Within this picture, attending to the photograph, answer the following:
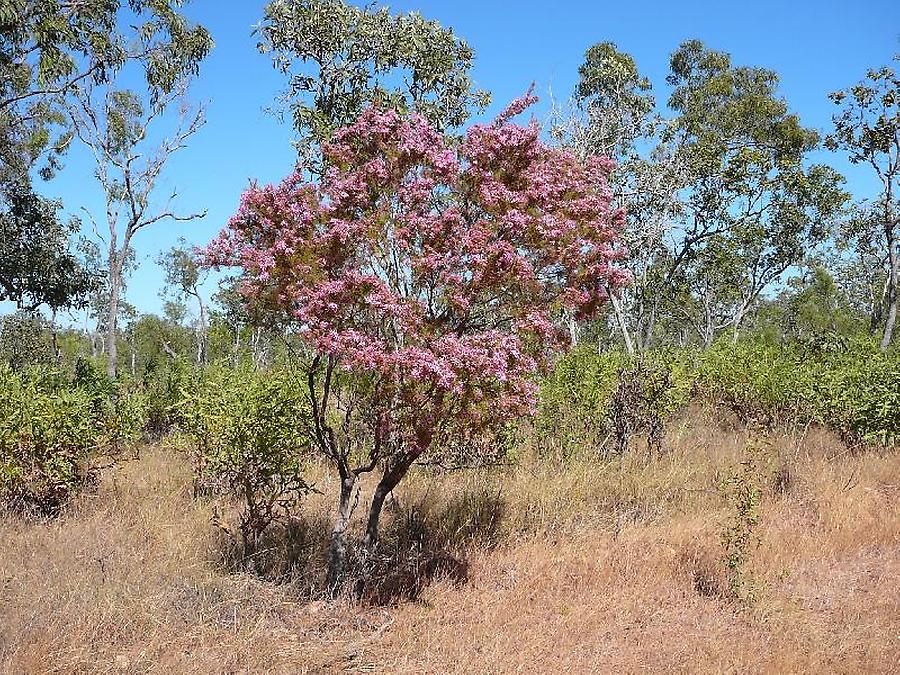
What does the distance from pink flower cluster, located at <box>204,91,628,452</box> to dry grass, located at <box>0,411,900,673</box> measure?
161 centimetres

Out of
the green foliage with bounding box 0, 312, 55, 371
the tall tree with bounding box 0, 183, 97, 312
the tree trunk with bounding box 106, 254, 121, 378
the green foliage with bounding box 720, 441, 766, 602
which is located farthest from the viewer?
the tree trunk with bounding box 106, 254, 121, 378

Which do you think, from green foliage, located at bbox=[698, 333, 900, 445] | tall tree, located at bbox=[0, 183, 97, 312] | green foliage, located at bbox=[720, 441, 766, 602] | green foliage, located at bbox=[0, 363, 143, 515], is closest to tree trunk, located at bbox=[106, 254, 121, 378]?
tall tree, located at bbox=[0, 183, 97, 312]

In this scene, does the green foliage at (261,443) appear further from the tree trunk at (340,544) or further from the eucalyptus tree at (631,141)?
the eucalyptus tree at (631,141)

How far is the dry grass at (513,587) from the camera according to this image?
4535 millimetres

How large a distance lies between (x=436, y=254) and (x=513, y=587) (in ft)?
9.31

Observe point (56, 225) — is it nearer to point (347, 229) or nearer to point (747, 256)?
point (347, 229)

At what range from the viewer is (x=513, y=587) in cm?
578

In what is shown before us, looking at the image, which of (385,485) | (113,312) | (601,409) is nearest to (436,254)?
(385,485)

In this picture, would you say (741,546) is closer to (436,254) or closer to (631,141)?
(436,254)

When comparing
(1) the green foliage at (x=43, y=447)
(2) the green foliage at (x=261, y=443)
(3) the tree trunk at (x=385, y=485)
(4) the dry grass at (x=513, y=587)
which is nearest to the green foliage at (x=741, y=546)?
(4) the dry grass at (x=513, y=587)

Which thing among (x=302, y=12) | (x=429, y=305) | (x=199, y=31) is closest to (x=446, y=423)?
(x=429, y=305)

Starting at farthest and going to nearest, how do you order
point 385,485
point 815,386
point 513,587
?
point 815,386, point 513,587, point 385,485

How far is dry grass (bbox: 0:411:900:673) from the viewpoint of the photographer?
4.54 m

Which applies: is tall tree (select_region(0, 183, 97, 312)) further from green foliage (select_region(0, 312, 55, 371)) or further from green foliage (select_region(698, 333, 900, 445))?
green foliage (select_region(698, 333, 900, 445))
